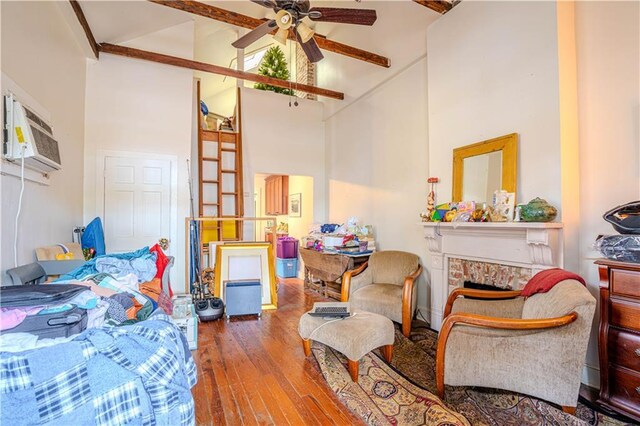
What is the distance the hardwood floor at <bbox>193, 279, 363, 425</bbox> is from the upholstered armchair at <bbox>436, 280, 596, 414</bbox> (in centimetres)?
76

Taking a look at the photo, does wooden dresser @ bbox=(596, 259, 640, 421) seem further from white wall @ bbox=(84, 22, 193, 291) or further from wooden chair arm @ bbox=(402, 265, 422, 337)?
white wall @ bbox=(84, 22, 193, 291)

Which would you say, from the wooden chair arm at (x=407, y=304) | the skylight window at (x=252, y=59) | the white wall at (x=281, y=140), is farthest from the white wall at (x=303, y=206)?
the wooden chair arm at (x=407, y=304)

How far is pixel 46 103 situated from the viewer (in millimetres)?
2723

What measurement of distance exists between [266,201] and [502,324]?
23.4 ft

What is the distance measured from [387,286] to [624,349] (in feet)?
6.32

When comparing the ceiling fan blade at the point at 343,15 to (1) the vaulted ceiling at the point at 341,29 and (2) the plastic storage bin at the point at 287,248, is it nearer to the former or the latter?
(1) the vaulted ceiling at the point at 341,29

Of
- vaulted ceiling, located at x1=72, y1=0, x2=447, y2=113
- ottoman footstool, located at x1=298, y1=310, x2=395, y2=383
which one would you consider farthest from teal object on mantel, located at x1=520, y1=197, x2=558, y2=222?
vaulted ceiling, located at x1=72, y1=0, x2=447, y2=113

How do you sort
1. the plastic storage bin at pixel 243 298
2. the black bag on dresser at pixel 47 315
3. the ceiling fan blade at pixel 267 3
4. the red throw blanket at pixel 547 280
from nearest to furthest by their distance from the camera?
the black bag on dresser at pixel 47 315
the red throw blanket at pixel 547 280
the ceiling fan blade at pixel 267 3
the plastic storage bin at pixel 243 298

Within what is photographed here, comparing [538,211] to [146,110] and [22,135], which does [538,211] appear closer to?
[22,135]

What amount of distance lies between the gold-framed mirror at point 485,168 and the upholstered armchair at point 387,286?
3.12 ft

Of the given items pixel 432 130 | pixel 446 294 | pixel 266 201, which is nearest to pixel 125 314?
pixel 446 294

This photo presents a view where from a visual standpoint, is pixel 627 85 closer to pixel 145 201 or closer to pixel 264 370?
pixel 264 370

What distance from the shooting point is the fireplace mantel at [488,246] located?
7.30 feet

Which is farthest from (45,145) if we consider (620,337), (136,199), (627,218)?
(620,337)
